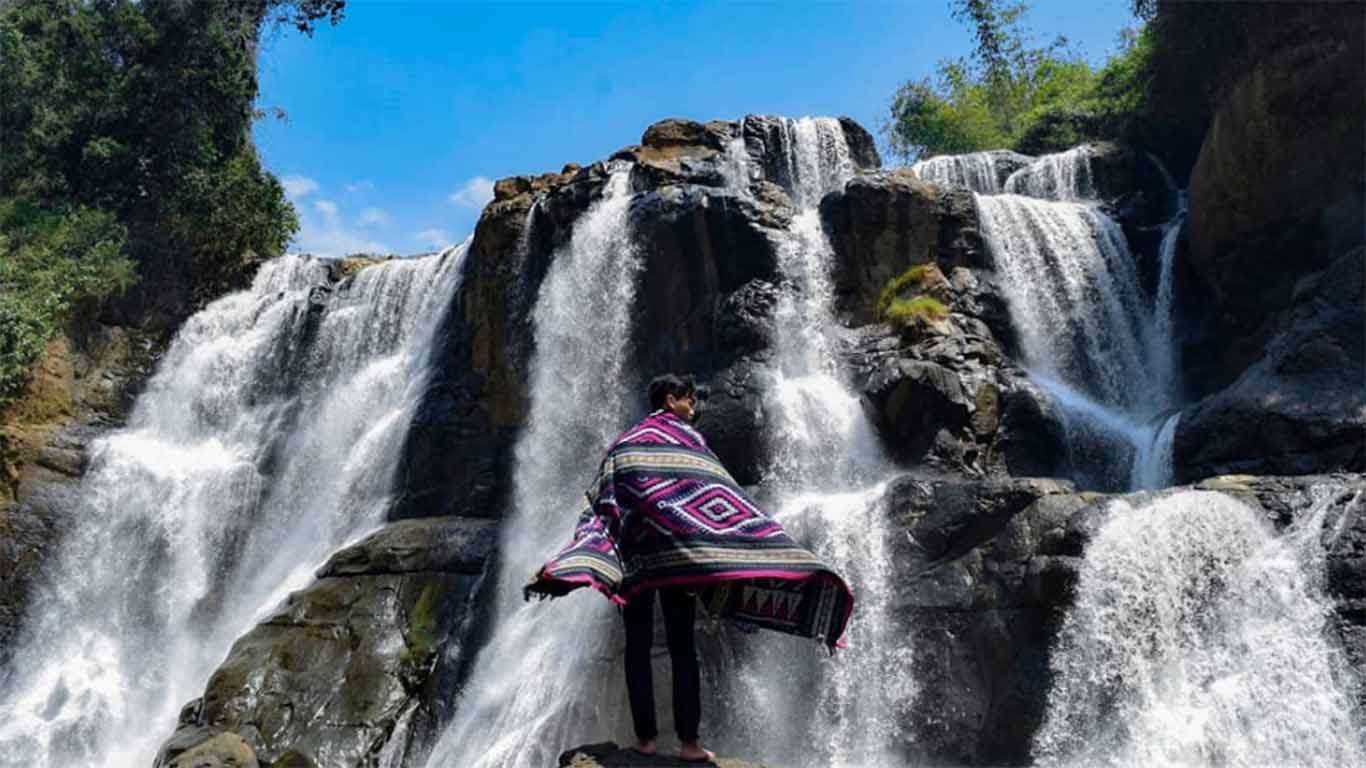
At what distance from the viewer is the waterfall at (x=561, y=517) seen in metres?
9.96

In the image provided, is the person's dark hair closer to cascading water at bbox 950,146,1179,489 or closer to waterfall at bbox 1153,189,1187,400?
cascading water at bbox 950,146,1179,489

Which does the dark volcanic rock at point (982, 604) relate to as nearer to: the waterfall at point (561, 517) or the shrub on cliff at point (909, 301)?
the waterfall at point (561, 517)

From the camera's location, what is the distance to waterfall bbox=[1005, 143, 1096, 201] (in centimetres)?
1944

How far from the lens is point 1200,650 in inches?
317

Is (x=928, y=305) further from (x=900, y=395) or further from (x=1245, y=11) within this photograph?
(x=1245, y=11)

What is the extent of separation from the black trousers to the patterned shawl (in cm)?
9

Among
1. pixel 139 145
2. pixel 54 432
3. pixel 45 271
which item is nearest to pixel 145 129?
pixel 139 145

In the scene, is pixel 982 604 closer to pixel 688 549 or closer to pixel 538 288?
pixel 688 549

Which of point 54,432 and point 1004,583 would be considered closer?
point 1004,583

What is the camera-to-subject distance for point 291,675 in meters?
11.7

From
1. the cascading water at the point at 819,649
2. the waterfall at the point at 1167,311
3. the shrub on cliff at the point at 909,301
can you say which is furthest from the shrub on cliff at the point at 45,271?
the waterfall at the point at 1167,311

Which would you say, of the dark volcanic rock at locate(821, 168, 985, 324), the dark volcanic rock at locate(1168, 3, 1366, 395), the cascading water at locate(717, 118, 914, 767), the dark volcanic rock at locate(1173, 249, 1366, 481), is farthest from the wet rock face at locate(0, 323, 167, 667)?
the dark volcanic rock at locate(1168, 3, 1366, 395)

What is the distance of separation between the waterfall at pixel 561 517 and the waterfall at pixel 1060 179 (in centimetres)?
724

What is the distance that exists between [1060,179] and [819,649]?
12.7 metres
